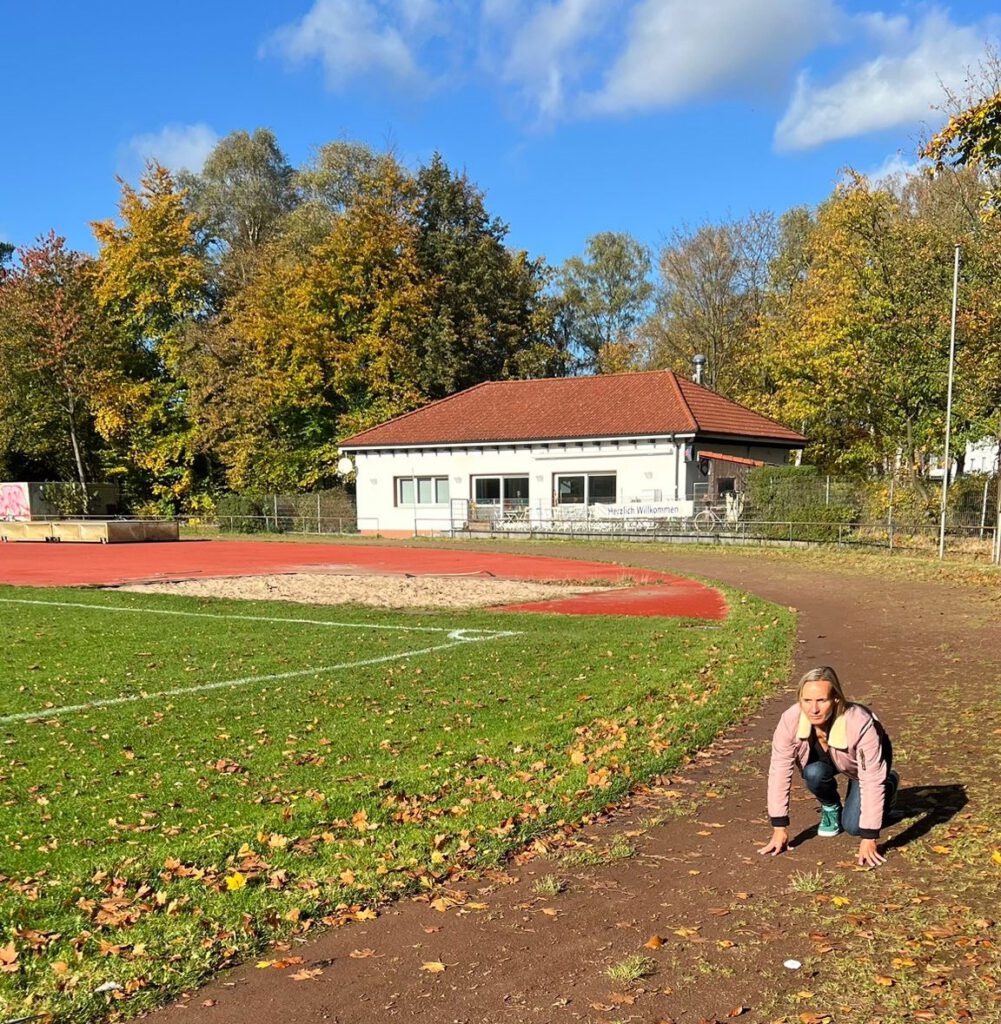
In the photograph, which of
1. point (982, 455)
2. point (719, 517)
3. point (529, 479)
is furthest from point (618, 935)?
point (982, 455)

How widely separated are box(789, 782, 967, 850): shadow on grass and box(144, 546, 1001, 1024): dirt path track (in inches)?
0.8

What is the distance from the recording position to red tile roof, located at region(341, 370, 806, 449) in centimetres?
3478

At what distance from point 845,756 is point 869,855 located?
51 cm

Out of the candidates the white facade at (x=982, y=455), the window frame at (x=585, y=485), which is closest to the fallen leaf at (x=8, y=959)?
the white facade at (x=982, y=455)

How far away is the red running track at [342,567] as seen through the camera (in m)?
16.9

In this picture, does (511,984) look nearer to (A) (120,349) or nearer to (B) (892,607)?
(B) (892,607)

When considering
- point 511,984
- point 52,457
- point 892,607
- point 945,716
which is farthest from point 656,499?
point 52,457

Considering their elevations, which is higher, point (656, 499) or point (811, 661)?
point (656, 499)

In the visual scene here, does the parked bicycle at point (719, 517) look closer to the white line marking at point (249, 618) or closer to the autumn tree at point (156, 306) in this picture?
the white line marking at point (249, 618)

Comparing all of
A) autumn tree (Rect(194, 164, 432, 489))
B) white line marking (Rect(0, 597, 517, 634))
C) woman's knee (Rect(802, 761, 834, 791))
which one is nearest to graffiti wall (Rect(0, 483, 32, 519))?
autumn tree (Rect(194, 164, 432, 489))

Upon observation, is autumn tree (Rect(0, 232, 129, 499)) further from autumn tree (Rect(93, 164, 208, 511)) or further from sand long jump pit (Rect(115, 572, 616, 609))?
sand long jump pit (Rect(115, 572, 616, 609))

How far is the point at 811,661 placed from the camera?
10.4m

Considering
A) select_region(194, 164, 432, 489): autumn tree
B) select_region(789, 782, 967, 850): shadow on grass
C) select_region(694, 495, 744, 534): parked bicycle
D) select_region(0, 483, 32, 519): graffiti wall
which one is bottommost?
select_region(789, 782, 967, 850): shadow on grass

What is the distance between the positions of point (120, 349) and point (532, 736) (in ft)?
160
